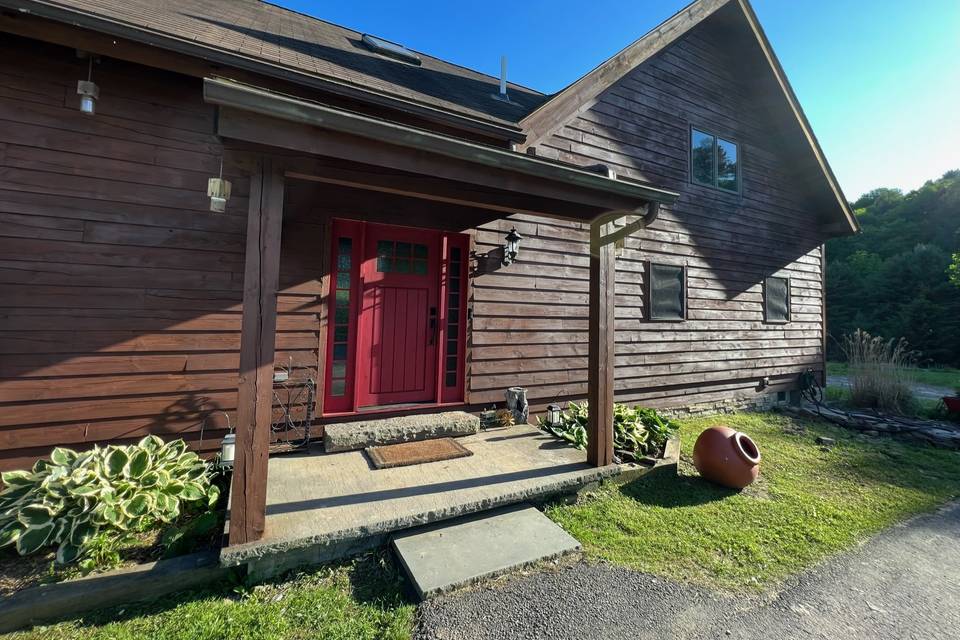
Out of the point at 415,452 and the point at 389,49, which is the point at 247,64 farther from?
the point at 415,452

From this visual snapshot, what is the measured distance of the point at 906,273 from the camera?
1661 centimetres

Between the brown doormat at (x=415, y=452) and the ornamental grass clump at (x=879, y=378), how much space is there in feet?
24.7

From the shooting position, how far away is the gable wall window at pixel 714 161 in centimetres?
653

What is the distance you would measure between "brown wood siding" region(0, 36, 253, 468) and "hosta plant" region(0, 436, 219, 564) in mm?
651

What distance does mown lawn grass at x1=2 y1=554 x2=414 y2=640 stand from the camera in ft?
5.97

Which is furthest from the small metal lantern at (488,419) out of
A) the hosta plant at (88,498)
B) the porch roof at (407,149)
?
the hosta plant at (88,498)

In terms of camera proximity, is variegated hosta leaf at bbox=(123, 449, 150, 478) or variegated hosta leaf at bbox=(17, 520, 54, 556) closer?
variegated hosta leaf at bbox=(17, 520, 54, 556)

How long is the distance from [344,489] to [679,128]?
23.3 ft

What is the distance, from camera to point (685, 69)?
21.3 feet

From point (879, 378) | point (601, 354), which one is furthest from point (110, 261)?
point (879, 378)

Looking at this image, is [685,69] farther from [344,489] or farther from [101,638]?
[101,638]

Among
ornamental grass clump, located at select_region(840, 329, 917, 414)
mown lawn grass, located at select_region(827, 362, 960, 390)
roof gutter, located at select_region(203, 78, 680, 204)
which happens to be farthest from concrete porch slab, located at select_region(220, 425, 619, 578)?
mown lawn grass, located at select_region(827, 362, 960, 390)

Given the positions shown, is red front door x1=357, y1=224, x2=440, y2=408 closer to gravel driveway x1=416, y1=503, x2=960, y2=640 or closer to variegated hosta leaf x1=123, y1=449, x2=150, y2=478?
variegated hosta leaf x1=123, y1=449, x2=150, y2=478

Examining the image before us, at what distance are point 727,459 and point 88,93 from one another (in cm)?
600
